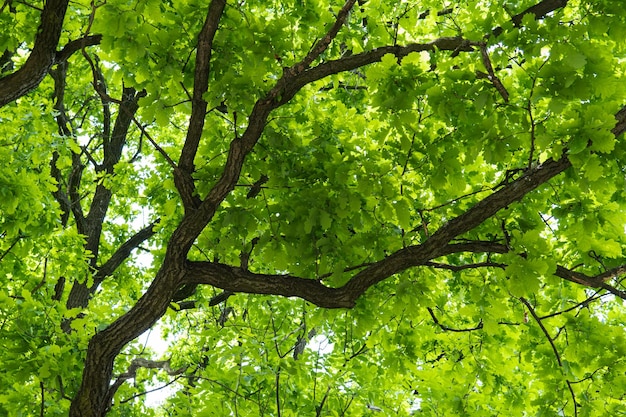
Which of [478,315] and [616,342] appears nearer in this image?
[616,342]

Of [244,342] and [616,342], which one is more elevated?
[244,342]

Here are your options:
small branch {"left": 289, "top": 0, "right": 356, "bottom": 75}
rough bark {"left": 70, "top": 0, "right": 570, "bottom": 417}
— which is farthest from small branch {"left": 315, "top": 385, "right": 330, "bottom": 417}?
small branch {"left": 289, "top": 0, "right": 356, "bottom": 75}

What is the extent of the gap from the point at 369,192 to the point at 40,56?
277cm

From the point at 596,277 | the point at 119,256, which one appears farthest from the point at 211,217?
the point at 119,256

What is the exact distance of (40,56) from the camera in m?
4.58

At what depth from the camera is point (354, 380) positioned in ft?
20.8

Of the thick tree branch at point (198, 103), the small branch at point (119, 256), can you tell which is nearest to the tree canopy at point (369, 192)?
the thick tree branch at point (198, 103)

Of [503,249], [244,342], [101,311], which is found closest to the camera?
[503,249]

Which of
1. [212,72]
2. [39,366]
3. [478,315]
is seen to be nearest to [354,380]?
[478,315]

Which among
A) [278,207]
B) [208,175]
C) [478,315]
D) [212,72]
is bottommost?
[478,315]

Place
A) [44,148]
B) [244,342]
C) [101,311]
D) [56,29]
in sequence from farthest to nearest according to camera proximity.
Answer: [44,148] → [244,342] → [101,311] → [56,29]

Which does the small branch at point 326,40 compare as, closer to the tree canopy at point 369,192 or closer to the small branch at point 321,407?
the tree canopy at point 369,192

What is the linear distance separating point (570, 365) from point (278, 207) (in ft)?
8.51

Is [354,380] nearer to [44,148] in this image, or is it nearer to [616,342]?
[616,342]
